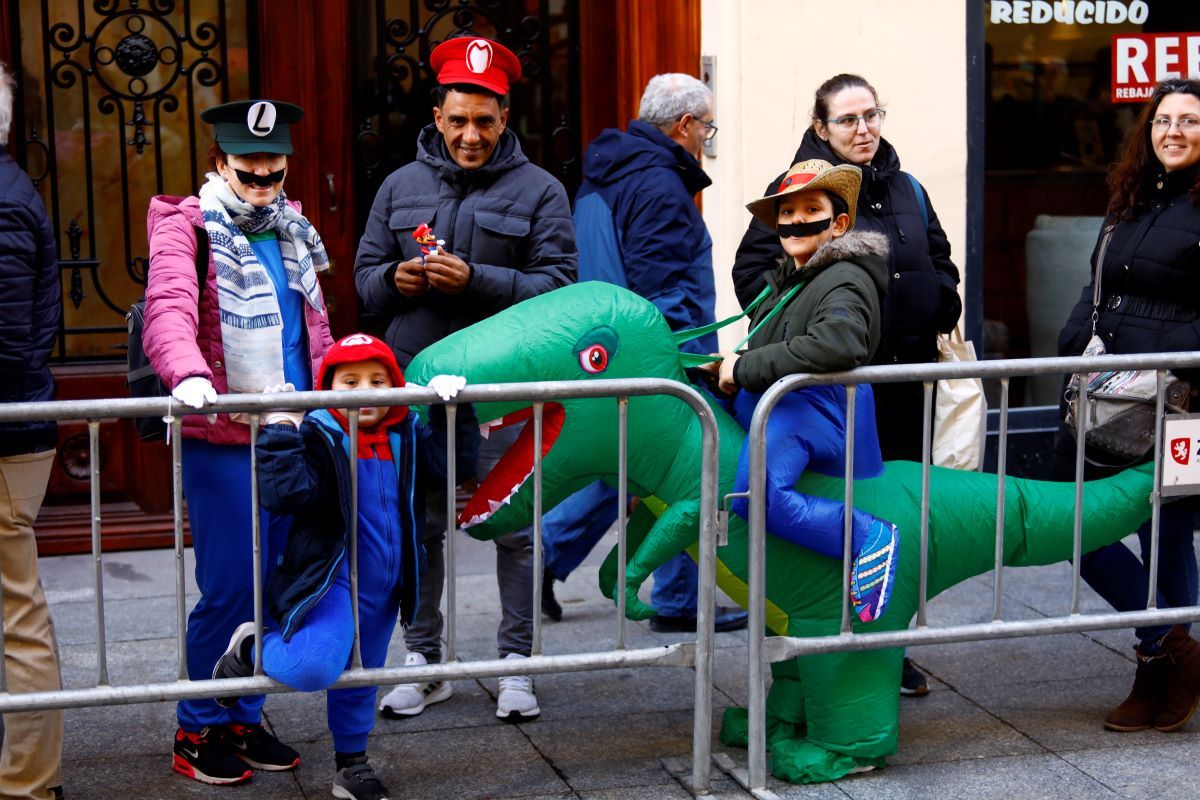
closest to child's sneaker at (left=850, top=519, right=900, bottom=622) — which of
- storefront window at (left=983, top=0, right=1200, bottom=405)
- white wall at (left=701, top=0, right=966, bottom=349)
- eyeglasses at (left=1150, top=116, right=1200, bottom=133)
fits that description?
eyeglasses at (left=1150, top=116, right=1200, bottom=133)

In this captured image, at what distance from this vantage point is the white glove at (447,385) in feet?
13.6

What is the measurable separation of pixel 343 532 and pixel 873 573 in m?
1.48

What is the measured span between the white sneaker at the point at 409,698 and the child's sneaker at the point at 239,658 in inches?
35.6

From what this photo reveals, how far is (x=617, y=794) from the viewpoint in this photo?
458 centimetres

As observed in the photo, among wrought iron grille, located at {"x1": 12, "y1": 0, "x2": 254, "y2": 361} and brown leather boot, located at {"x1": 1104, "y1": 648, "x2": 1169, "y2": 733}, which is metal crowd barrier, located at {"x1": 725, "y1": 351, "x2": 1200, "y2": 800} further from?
wrought iron grille, located at {"x1": 12, "y1": 0, "x2": 254, "y2": 361}

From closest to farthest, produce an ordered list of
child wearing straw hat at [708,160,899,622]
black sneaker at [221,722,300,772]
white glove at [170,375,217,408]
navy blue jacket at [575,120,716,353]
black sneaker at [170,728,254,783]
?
white glove at [170,375,217,408] < child wearing straw hat at [708,160,899,622] < black sneaker at [170,728,254,783] < black sneaker at [221,722,300,772] < navy blue jacket at [575,120,716,353]

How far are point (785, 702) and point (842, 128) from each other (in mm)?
1839

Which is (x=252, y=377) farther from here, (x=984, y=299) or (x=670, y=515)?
(x=984, y=299)

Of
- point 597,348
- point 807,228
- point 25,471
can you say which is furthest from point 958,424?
point 25,471

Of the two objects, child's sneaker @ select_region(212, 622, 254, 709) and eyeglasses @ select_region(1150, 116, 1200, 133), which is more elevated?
eyeglasses @ select_region(1150, 116, 1200, 133)

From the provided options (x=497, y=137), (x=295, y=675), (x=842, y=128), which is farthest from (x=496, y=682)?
(x=842, y=128)

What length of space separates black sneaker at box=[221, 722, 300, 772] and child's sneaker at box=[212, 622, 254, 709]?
474 mm

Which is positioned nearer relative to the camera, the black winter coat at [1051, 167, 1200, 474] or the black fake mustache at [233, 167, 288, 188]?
the black fake mustache at [233, 167, 288, 188]

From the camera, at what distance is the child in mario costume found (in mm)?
4148
